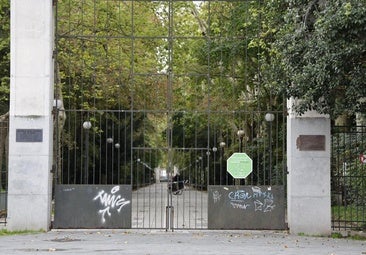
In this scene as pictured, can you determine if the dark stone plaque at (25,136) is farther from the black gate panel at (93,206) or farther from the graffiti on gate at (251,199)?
the graffiti on gate at (251,199)

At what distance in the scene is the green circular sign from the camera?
16438 mm

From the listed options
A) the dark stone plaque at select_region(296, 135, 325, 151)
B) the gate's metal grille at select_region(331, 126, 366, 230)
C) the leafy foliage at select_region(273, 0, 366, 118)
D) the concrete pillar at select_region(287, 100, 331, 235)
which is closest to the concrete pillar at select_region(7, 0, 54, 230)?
the leafy foliage at select_region(273, 0, 366, 118)

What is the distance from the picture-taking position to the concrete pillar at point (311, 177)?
51.3 ft

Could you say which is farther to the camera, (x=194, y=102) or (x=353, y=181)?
(x=194, y=102)

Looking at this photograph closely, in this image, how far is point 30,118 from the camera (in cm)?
1573

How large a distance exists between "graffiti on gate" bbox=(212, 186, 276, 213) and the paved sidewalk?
646 mm

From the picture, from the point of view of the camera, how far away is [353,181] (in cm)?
1972

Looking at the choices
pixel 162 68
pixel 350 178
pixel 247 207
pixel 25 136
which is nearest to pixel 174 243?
pixel 247 207

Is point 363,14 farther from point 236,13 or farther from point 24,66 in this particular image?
point 236,13

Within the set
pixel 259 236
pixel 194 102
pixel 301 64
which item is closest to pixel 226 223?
pixel 259 236

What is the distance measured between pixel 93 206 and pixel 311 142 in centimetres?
560

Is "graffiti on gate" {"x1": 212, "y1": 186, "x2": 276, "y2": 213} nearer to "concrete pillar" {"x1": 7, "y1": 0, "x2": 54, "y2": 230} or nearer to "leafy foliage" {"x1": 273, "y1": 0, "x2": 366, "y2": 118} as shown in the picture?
"leafy foliage" {"x1": 273, "y1": 0, "x2": 366, "y2": 118}

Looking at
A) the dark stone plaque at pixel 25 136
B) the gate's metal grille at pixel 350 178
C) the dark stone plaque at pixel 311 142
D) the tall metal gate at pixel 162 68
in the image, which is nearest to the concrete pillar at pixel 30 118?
the dark stone plaque at pixel 25 136

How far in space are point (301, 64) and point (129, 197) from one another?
5420 millimetres
